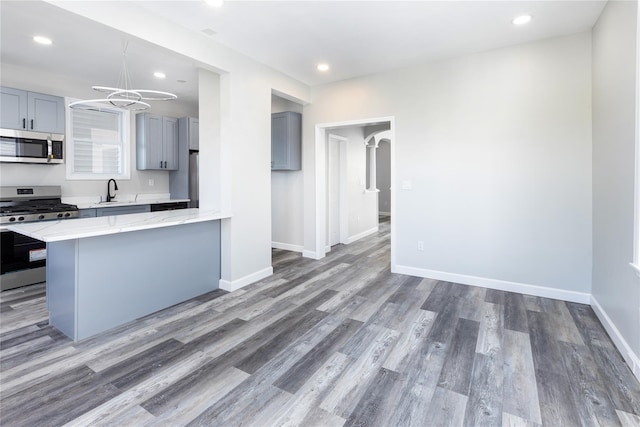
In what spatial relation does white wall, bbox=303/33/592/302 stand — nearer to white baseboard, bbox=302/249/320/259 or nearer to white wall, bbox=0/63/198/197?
white baseboard, bbox=302/249/320/259

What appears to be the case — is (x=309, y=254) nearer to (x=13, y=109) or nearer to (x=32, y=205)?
(x=32, y=205)

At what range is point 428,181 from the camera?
4.04 meters

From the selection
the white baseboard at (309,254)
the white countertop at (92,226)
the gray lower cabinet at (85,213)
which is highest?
the gray lower cabinet at (85,213)

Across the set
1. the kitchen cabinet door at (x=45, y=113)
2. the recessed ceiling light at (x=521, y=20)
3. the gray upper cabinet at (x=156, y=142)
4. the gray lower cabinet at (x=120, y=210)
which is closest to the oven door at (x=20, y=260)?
the gray lower cabinet at (x=120, y=210)

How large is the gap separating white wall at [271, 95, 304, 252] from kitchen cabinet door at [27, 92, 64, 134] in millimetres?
2942

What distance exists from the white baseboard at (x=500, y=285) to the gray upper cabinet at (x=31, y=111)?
15.9 feet

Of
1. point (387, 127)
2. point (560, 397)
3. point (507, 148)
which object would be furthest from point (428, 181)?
point (387, 127)

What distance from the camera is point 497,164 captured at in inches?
141

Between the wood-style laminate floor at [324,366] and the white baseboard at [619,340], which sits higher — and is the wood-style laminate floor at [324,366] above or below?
below

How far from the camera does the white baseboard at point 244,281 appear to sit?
3622 mm

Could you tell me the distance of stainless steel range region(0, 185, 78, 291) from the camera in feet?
11.6

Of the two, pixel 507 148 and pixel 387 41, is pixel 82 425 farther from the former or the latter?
pixel 507 148

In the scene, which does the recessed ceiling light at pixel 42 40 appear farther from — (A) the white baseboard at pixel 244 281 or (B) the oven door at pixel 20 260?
(A) the white baseboard at pixel 244 281

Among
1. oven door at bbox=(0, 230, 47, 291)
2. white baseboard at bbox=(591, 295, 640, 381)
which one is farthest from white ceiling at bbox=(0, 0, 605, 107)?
white baseboard at bbox=(591, 295, 640, 381)
